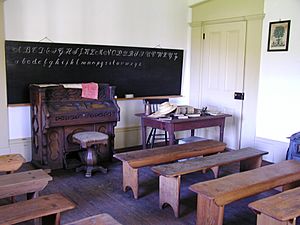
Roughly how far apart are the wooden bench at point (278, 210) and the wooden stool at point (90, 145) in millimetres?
2304

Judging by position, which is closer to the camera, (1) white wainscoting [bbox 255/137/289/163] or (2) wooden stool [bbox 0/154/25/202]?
(2) wooden stool [bbox 0/154/25/202]

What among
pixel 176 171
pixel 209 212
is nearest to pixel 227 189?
pixel 209 212

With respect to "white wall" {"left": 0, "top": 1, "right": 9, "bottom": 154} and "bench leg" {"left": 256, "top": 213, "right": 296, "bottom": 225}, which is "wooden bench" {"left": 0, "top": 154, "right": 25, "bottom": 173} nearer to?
"white wall" {"left": 0, "top": 1, "right": 9, "bottom": 154}

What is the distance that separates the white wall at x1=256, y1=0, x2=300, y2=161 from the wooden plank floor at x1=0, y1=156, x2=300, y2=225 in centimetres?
107

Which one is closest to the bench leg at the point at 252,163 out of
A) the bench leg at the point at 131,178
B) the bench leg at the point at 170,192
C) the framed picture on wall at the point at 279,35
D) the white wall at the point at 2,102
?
the bench leg at the point at 170,192

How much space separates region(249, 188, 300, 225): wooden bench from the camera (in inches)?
91.0

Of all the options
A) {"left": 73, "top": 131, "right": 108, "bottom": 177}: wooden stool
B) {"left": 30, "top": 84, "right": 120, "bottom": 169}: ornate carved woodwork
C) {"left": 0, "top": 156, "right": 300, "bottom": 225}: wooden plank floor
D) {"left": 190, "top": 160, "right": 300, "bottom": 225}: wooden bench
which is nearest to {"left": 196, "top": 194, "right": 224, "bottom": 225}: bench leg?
{"left": 190, "top": 160, "right": 300, "bottom": 225}: wooden bench

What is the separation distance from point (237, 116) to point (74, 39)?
2.75m

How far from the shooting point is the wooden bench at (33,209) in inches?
87.4

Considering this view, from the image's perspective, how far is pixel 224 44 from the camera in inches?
220

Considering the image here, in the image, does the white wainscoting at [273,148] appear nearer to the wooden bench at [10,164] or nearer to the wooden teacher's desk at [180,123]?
the wooden teacher's desk at [180,123]

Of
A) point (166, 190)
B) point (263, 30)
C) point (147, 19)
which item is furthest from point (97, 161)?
point (263, 30)

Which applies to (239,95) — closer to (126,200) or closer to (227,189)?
(126,200)

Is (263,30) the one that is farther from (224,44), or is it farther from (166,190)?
(166,190)
